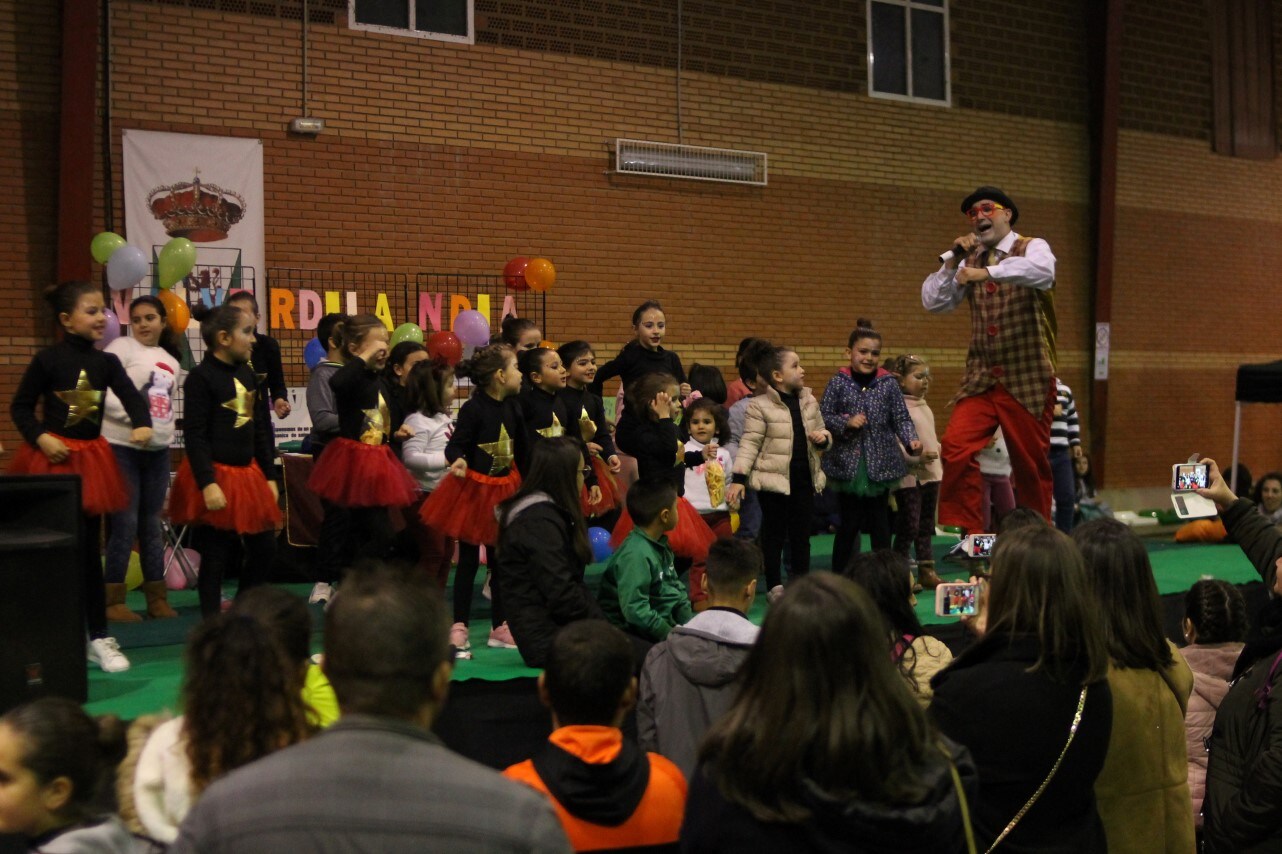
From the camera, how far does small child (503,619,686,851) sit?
2834 mm

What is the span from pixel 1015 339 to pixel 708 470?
1.86 metres

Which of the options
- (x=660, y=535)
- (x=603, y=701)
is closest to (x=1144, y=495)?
(x=660, y=535)

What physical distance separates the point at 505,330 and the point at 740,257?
482 centimetres

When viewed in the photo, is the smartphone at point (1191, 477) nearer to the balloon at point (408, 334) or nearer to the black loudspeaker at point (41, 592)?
the black loudspeaker at point (41, 592)

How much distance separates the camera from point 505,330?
7.37m

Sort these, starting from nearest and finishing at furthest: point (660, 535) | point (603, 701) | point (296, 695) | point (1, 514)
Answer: point (296, 695) → point (603, 701) → point (1, 514) → point (660, 535)

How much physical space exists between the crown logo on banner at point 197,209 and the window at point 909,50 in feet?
20.4

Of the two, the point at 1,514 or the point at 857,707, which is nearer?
the point at 857,707

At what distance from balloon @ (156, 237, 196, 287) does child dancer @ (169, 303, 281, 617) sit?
281cm

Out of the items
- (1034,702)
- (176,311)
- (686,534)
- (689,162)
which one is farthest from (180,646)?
(689,162)

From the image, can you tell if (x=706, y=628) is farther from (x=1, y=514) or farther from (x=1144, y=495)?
(x=1144, y=495)

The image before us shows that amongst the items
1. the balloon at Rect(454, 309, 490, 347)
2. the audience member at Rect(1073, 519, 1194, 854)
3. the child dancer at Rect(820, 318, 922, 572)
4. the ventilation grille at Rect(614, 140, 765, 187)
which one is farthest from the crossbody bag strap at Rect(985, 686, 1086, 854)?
the ventilation grille at Rect(614, 140, 765, 187)

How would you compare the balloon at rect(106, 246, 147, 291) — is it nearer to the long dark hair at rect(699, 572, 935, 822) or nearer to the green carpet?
the green carpet

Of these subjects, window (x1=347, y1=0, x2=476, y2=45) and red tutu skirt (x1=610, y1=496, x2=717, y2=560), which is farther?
A: window (x1=347, y1=0, x2=476, y2=45)
